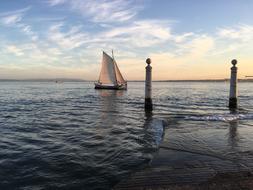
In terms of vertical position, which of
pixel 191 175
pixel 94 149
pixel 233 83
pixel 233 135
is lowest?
pixel 94 149

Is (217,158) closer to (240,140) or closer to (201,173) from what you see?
(201,173)

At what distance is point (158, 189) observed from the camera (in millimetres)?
6105

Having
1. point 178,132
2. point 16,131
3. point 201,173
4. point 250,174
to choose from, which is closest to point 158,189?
point 201,173

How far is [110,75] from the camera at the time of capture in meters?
79.6

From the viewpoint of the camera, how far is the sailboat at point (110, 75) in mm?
78125

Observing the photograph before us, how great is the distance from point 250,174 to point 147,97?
674 inches

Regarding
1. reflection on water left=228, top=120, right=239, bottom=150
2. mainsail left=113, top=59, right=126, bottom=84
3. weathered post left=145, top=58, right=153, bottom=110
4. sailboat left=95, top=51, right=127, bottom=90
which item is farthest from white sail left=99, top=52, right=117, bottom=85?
reflection on water left=228, top=120, right=239, bottom=150

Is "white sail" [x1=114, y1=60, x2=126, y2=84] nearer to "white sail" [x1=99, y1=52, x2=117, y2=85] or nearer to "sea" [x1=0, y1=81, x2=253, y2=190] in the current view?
"white sail" [x1=99, y1=52, x2=117, y2=85]

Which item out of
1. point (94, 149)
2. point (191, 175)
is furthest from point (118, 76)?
point (191, 175)

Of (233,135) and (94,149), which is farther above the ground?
(233,135)

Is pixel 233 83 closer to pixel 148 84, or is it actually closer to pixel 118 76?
pixel 148 84

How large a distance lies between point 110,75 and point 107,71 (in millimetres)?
1267

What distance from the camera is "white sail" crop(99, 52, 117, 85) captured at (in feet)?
257

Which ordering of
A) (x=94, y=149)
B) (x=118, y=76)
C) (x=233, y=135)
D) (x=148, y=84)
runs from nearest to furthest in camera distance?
(x=94, y=149), (x=233, y=135), (x=148, y=84), (x=118, y=76)
